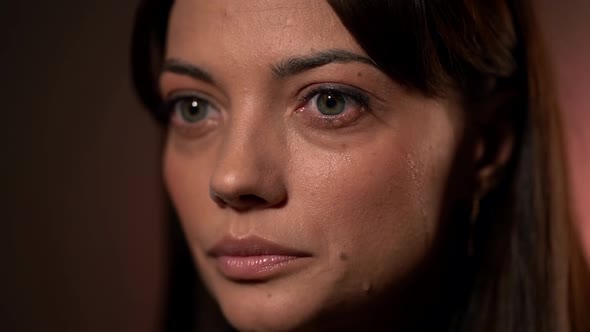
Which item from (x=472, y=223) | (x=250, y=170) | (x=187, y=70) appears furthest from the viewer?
(x=472, y=223)

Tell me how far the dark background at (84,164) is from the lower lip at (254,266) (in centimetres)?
47

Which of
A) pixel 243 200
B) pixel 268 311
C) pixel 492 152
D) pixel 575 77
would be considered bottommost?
pixel 268 311

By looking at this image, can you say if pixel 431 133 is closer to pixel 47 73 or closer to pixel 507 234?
pixel 507 234

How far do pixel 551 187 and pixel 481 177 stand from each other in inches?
5.0

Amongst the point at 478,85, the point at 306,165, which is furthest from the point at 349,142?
the point at 478,85

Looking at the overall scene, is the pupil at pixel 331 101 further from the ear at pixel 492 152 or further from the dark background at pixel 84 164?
the dark background at pixel 84 164

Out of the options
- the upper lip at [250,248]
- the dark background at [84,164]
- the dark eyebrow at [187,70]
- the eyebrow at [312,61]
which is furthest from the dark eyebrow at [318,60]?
the dark background at [84,164]

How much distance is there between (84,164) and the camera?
1.62 meters

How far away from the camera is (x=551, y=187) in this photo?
1226 millimetres

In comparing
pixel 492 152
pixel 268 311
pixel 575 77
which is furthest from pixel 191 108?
pixel 575 77

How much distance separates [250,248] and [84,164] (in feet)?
2.30

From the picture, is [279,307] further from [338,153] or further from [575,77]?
[575,77]

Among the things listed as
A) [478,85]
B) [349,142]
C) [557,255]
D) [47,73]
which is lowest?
[557,255]

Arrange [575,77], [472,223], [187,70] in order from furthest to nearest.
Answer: [575,77], [472,223], [187,70]
